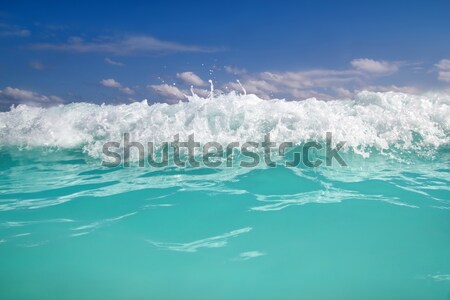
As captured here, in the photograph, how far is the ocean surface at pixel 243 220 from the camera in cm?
450

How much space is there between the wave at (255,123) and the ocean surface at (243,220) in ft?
0.23

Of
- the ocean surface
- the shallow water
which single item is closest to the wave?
the ocean surface

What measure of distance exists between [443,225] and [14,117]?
14.6 m

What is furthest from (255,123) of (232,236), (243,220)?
(232,236)

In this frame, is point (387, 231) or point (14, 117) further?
point (14, 117)

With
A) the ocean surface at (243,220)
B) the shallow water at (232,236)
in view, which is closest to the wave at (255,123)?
the ocean surface at (243,220)

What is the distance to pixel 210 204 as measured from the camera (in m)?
6.52

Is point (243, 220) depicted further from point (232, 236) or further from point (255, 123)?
point (255, 123)

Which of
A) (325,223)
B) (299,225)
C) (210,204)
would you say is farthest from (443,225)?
(210,204)

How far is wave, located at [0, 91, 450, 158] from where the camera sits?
10609mm

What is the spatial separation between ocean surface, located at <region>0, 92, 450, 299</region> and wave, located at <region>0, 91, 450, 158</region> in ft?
0.23

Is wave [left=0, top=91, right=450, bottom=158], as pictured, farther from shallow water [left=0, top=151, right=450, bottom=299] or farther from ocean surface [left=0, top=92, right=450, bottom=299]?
shallow water [left=0, top=151, right=450, bottom=299]

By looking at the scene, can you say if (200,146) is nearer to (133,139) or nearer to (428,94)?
(133,139)

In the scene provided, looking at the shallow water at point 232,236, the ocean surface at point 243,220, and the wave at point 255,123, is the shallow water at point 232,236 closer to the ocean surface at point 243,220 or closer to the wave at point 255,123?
the ocean surface at point 243,220
